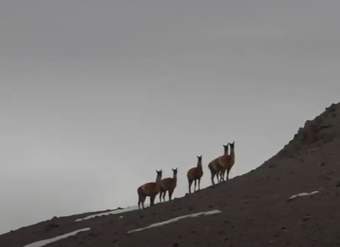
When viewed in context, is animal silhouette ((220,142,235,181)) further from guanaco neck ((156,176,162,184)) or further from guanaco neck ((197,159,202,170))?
guanaco neck ((156,176,162,184))

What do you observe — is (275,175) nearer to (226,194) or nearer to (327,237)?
(226,194)

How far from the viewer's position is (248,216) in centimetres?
3322

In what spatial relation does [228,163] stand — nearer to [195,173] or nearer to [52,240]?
[195,173]

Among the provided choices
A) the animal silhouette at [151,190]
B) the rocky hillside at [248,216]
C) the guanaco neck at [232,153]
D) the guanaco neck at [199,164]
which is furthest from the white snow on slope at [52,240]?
the guanaco neck at [232,153]

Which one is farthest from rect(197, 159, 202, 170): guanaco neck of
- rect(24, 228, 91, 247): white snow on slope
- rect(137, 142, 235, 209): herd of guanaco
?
rect(24, 228, 91, 247): white snow on slope

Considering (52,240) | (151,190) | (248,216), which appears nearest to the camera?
(248,216)

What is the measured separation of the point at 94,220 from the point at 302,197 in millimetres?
12341

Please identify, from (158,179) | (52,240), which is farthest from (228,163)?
(52,240)

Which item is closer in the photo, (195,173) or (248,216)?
(248,216)

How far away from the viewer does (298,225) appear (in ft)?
101

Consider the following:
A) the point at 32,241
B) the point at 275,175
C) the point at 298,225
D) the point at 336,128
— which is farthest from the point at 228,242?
the point at 336,128

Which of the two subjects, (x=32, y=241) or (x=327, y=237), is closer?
(x=327, y=237)

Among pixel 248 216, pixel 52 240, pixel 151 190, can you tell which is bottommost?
pixel 248 216

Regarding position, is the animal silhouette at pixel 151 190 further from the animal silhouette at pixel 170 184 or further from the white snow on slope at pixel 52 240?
the white snow on slope at pixel 52 240
